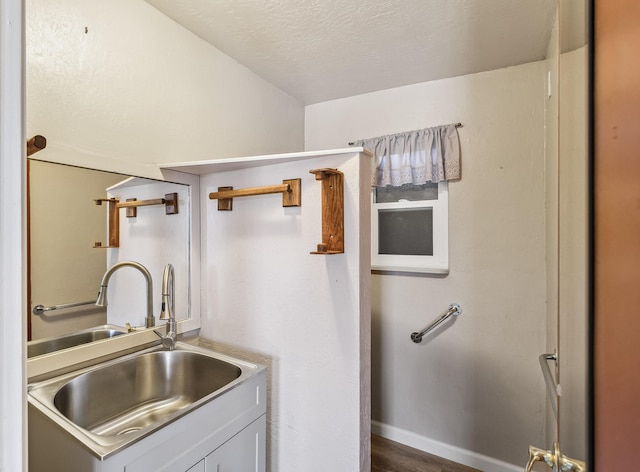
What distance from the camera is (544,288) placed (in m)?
1.75

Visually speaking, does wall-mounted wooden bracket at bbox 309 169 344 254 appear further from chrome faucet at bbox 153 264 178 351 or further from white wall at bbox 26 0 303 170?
white wall at bbox 26 0 303 170

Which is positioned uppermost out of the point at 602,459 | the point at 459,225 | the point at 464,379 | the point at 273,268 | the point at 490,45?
the point at 490,45

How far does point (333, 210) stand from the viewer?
1.21 metres

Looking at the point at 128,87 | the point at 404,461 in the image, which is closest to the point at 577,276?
the point at 128,87

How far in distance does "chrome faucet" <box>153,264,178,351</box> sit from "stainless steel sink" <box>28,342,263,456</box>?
0.18 ft

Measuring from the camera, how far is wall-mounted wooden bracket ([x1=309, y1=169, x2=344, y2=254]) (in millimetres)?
1202

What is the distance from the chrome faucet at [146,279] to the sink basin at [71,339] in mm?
108

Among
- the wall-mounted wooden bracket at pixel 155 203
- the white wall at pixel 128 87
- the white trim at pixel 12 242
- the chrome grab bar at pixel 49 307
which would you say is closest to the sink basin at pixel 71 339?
the chrome grab bar at pixel 49 307

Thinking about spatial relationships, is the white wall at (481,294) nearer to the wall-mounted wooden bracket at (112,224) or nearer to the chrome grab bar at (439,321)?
the chrome grab bar at (439,321)

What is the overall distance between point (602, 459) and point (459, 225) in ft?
5.61

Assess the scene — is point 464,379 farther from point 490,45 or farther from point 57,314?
point 57,314

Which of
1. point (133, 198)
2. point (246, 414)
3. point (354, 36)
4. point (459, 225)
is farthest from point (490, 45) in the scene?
point (246, 414)

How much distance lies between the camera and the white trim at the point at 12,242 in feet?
1.08

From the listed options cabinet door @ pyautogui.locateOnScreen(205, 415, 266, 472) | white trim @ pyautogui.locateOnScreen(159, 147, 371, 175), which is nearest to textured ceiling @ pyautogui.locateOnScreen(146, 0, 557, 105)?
white trim @ pyautogui.locateOnScreen(159, 147, 371, 175)
